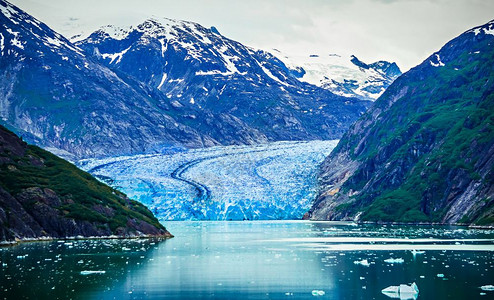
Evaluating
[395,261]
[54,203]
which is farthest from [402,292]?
[54,203]

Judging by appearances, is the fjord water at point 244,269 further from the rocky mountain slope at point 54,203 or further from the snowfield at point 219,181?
the snowfield at point 219,181

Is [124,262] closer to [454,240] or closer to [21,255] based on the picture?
[21,255]

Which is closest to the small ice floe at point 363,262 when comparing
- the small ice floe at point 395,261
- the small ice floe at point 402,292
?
the small ice floe at point 395,261

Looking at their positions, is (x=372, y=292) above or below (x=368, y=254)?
below

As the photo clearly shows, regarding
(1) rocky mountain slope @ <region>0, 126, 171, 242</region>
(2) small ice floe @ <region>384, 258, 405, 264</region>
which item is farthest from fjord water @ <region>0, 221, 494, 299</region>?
(1) rocky mountain slope @ <region>0, 126, 171, 242</region>

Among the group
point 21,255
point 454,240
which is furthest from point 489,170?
point 21,255

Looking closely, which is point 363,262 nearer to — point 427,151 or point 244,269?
point 244,269

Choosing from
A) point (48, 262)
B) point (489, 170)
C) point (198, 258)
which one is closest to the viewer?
point (48, 262)
